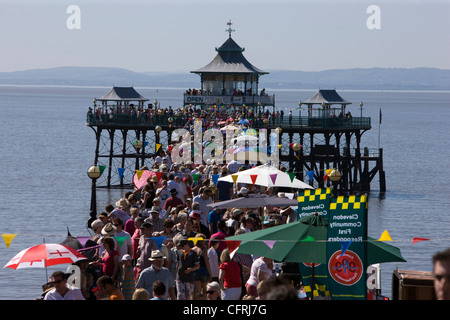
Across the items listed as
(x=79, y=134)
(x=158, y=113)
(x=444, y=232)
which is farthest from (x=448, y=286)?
(x=79, y=134)

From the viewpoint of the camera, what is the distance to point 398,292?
1041 centimetres

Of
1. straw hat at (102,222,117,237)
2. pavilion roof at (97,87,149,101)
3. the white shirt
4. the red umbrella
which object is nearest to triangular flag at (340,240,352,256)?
the white shirt

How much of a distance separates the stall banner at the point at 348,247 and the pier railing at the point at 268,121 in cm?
3993

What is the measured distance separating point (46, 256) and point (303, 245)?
342cm

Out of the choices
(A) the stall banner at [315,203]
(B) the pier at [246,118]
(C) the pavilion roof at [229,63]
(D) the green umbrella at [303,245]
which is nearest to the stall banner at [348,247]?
(D) the green umbrella at [303,245]

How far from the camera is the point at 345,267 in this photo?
35.6ft

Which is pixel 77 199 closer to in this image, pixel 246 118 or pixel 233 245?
pixel 246 118

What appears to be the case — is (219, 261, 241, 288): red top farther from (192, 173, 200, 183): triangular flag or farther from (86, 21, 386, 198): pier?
(86, 21, 386, 198): pier

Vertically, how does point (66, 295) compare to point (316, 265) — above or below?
below

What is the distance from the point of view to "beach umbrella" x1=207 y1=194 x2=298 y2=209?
17.0 meters

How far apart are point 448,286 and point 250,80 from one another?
5747 centimetres

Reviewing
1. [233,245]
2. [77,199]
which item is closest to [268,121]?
[77,199]

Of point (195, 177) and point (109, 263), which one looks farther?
point (195, 177)
